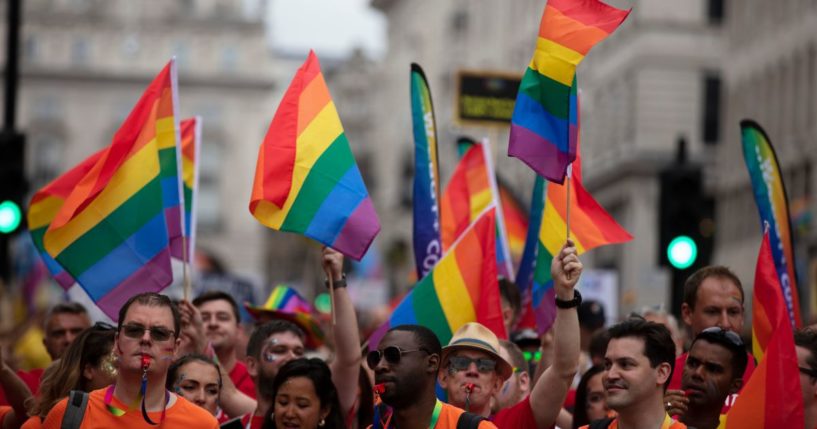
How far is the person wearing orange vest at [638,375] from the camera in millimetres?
7105

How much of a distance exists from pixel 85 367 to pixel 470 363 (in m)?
1.78

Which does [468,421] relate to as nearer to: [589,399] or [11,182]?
[589,399]

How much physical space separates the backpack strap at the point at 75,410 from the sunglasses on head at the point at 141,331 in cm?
30

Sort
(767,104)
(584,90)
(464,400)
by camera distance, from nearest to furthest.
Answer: (464,400) → (767,104) → (584,90)

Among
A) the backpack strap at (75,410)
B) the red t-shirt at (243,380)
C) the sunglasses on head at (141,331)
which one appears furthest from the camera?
the red t-shirt at (243,380)

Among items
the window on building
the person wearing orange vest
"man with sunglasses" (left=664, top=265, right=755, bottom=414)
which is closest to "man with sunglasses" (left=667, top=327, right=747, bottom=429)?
the person wearing orange vest

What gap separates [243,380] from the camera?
10320 mm

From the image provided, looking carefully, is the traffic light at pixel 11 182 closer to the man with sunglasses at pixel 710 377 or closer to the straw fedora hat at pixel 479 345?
the straw fedora hat at pixel 479 345

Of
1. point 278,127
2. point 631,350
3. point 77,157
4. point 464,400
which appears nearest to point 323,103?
point 278,127

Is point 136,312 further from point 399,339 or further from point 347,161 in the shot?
point 347,161

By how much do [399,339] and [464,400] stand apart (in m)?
0.76

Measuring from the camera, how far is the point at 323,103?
31.3ft

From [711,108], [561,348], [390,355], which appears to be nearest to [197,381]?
[390,355]

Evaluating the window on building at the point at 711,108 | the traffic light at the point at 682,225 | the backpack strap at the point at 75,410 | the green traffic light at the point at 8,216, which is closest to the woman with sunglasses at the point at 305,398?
the backpack strap at the point at 75,410
